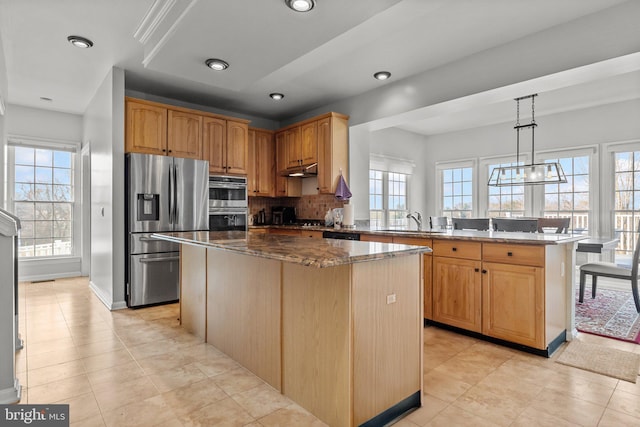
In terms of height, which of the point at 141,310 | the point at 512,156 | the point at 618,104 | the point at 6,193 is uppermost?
the point at 618,104

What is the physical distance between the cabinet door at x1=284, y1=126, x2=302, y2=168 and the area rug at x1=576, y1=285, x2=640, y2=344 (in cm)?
401

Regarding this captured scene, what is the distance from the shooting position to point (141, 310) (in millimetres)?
3979

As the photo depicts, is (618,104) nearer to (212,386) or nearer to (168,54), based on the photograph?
(168,54)

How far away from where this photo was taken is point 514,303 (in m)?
2.77

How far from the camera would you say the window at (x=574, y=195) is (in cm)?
547

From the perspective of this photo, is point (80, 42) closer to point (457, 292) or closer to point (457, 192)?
point (457, 292)

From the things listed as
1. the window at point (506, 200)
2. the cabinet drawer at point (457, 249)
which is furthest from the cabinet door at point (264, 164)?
the window at point (506, 200)

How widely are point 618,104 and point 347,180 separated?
414cm

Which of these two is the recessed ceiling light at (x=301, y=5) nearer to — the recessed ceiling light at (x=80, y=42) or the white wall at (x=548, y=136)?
the recessed ceiling light at (x=80, y=42)

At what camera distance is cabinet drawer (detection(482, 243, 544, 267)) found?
104 inches

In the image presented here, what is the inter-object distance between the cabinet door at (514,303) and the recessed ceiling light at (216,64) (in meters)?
2.66

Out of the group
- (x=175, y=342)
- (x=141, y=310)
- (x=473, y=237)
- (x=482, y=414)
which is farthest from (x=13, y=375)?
(x=473, y=237)

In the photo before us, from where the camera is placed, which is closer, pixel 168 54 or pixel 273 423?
pixel 273 423

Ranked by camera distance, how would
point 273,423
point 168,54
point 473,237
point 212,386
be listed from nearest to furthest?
1. point 273,423
2. point 212,386
3. point 168,54
4. point 473,237
